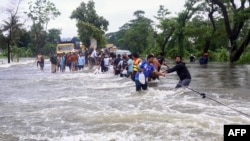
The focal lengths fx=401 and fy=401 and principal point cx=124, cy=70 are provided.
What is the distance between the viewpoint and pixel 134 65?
46.1 feet

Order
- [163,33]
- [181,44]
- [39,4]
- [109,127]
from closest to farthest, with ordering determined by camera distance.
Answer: [109,127] < [181,44] < [163,33] < [39,4]

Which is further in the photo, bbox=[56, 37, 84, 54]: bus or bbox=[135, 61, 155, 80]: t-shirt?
bbox=[56, 37, 84, 54]: bus

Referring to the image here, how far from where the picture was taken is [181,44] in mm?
51250

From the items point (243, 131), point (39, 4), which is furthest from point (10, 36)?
point (243, 131)

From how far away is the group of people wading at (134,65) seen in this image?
12.3 metres

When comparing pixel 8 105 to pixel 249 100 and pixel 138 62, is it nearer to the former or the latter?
pixel 138 62

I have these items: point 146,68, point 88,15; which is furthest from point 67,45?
point 146,68

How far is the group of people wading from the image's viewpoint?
40.5 feet

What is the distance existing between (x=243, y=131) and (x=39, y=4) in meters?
61.5

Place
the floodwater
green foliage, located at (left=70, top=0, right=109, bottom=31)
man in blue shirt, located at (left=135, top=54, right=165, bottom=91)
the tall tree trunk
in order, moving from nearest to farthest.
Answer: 1. the floodwater
2. man in blue shirt, located at (left=135, top=54, right=165, bottom=91)
3. the tall tree trunk
4. green foliage, located at (left=70, top=0, right=109, bottom=31)

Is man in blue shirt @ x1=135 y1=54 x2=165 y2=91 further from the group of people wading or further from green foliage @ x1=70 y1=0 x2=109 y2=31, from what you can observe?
green foliage @ x1=70 y1=0 x2=109 y2=31

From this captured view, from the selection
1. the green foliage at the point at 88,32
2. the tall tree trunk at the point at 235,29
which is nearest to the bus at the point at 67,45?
the green foliage at the point at 88,32

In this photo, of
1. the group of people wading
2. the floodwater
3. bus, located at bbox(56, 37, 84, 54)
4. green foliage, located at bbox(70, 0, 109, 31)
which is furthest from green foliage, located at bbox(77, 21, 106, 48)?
the floodwater

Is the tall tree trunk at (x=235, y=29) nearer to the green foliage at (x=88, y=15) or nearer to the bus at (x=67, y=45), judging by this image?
the bus at (x=67, y=45)
